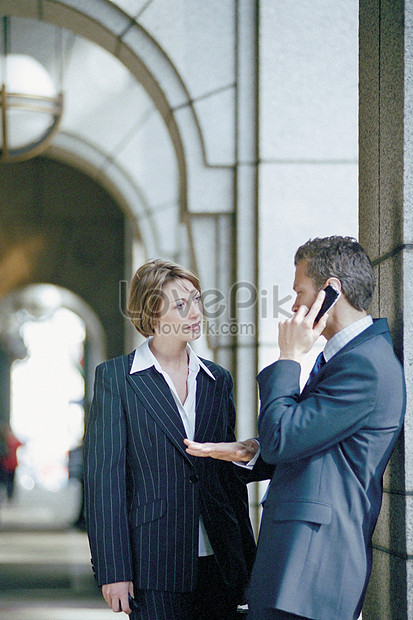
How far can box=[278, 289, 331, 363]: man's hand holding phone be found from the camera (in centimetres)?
255

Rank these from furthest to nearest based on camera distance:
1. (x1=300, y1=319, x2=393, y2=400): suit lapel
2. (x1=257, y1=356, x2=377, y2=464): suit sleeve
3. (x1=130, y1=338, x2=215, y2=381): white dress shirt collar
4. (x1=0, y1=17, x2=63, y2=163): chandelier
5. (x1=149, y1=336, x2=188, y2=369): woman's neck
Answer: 1. (x1=0, y1=17, x2=63, y2=163): chandelier
2. (x1=149, y1=336, x2=188, y2=369): woman's neck
3. (x1=130, y1=338, x2=215, y2=381): white dress shirt collar
4. (x1=300, y1=319, x2=393, y2=400): suit lapel
5. (x1=257, y1=356, x2=377, y2=464): suit sleeve

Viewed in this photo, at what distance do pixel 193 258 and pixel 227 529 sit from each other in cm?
283

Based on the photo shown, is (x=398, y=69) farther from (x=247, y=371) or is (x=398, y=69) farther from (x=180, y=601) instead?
(x=247, y=371)

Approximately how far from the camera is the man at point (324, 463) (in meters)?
2.42

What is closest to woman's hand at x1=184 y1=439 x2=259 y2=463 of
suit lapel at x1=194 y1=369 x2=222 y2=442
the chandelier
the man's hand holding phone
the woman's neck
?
the man's hand holding phone

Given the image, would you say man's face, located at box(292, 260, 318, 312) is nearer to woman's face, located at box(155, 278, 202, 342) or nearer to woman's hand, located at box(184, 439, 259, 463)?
woman's hand, located at box(184, 439, 259, 463)

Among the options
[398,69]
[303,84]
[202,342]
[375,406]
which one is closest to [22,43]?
[202,342]

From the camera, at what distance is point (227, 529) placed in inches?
129

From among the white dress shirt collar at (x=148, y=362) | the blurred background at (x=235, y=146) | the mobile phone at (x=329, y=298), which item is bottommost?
the white dress shirt collar at (x=148, y=362)

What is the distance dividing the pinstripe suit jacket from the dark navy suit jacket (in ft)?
2.15

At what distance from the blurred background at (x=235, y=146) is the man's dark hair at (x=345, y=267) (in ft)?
0.78

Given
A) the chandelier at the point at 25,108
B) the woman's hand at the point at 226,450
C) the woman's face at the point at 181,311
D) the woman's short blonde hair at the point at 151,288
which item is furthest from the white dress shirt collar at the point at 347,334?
the chandelier at the point at 25,108

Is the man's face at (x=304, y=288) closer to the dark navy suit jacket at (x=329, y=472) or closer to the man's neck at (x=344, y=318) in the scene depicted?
the man's neck at (x=344, y=318)

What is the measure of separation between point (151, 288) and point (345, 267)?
40.3 inches
